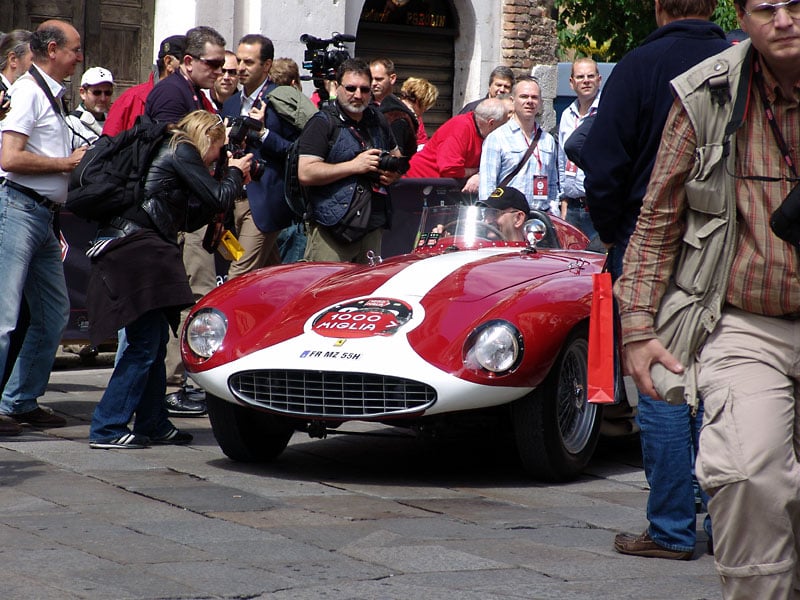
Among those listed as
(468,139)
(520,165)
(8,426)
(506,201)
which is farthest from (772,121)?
(468,139)

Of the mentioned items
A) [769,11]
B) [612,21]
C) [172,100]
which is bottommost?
[172,100]

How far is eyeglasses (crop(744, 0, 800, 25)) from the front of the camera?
3.30 metres

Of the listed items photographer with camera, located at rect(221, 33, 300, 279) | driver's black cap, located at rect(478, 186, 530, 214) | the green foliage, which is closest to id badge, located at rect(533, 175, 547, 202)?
photographer with camera, located at rect(221, 33, 300, 279)

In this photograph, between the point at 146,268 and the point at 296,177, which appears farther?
the point at 296,177

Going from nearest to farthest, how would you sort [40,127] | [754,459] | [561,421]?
[754,459] < [561,421] < [40,127]

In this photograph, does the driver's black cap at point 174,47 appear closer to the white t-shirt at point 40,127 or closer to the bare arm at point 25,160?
the white t-shirt at point 40,127

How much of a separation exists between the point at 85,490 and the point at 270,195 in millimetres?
3575

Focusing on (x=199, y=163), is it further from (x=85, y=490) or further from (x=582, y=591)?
(x=582, y=591)

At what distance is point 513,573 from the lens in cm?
464

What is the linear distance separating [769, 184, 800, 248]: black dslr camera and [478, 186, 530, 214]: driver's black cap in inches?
170

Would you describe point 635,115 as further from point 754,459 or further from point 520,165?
point 520,165

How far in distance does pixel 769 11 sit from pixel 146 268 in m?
4.05

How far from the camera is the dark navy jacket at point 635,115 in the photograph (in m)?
4.87

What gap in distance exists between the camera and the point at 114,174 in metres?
6.77
